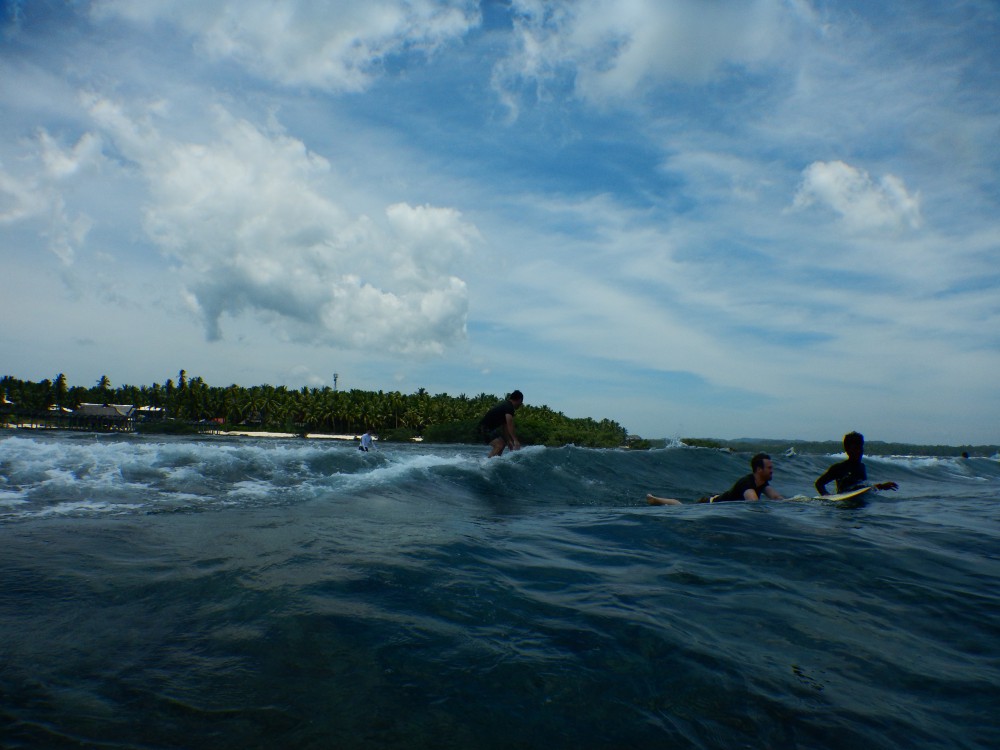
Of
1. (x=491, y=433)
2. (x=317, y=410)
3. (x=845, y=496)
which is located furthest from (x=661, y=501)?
(x=317, y=410)

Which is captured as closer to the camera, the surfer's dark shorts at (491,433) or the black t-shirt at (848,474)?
the black t-shirt at (848,474)

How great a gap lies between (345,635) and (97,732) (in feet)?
4.12

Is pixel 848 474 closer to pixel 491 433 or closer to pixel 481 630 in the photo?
pixel 491 433

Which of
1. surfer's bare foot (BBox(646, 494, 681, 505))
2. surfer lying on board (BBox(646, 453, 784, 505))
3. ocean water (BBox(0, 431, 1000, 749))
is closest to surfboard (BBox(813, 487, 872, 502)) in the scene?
surfer lying on board (BBox(646, 453, 784, 505))

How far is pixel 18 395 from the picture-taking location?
3772 inches

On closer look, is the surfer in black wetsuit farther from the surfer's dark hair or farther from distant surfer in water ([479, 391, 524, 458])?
distant surfer in water ([479, 391, 524, 458])

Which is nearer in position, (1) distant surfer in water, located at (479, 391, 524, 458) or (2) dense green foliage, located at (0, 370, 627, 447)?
(1) distant surfer in water, located at (479, 391, 524, 458)

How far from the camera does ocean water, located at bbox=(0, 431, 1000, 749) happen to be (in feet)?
8.05

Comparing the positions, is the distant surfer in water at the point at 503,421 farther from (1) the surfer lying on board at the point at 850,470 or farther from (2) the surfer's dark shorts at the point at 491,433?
(1) the surfer lying on board at the point at 850,470

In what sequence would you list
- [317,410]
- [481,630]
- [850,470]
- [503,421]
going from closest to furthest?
[481,630]
[850,470]
[503,421]
[317,410]

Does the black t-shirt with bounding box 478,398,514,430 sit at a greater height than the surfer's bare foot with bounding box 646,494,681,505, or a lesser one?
greater

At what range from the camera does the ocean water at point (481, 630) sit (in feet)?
8.05

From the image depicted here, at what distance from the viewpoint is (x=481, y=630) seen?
11.3 feet

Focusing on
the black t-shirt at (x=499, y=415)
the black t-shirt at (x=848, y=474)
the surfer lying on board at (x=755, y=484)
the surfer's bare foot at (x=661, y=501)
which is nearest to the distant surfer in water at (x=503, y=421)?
the black t-shirt at (x=499, y=415)
